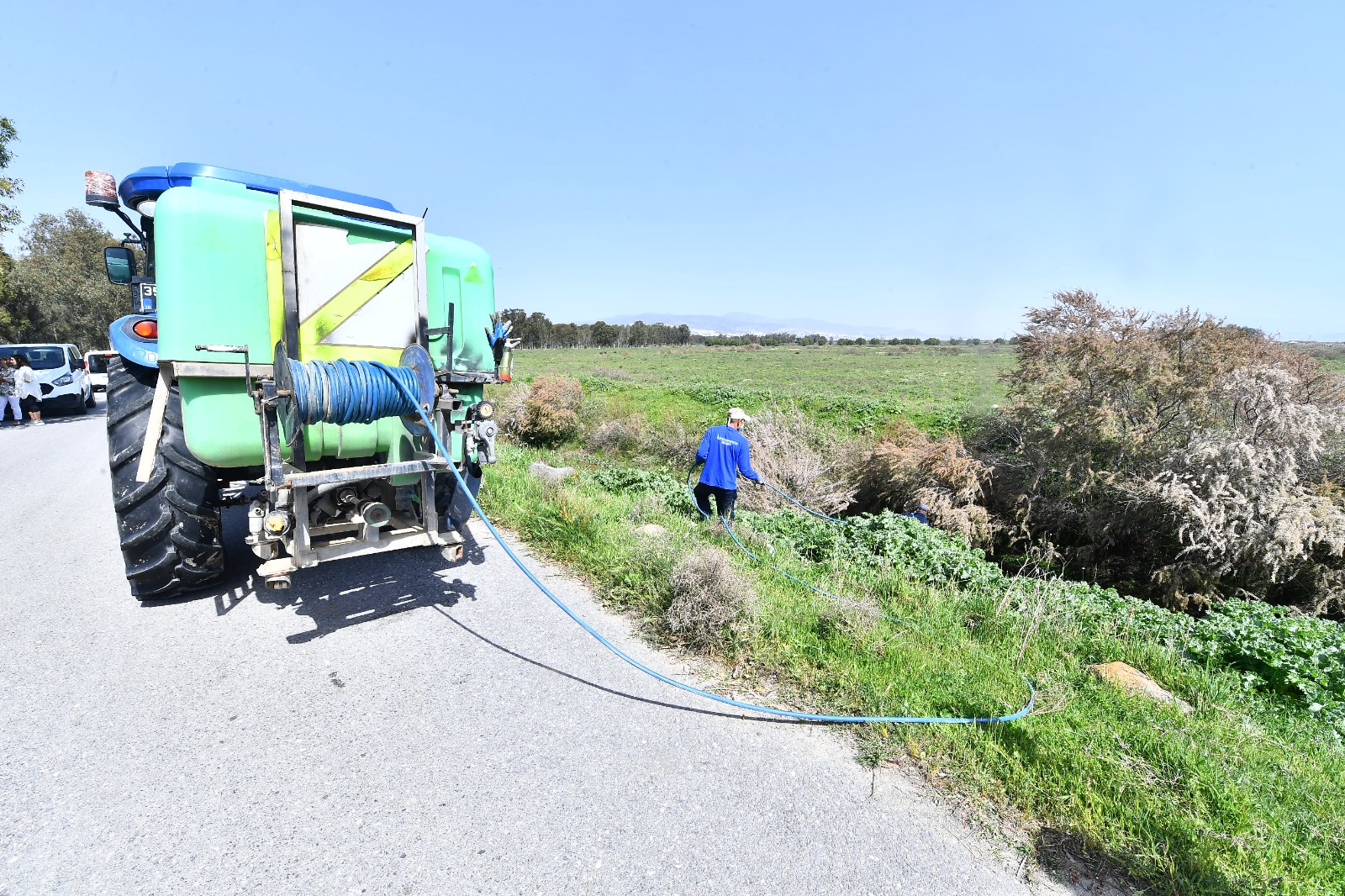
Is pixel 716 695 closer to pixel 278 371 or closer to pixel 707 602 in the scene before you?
pixel 707 602

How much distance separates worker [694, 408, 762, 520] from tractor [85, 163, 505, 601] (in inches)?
113

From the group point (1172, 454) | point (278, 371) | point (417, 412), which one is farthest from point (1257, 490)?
point (278, 371)

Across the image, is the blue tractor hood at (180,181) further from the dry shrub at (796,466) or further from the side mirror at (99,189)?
the dry shrub at (796,466)

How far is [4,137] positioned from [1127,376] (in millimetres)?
23720

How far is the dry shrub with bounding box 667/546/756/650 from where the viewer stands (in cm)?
400

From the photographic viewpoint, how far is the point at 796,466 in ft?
34.1

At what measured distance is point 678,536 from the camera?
18.0ft

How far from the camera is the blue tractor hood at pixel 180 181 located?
15.2 ft

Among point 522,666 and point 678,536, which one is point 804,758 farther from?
point 678,536

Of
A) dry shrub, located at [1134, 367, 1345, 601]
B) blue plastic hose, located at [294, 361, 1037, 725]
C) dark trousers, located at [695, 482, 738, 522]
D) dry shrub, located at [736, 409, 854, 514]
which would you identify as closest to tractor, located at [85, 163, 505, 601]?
blue plastic hose, located at [294, 361, 1037, 725]

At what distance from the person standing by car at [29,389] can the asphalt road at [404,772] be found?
1551 centimetres

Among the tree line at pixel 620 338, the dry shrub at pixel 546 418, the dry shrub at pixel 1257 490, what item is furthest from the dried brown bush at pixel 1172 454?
the tree line at pixel 620 338

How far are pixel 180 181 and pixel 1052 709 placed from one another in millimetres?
6807

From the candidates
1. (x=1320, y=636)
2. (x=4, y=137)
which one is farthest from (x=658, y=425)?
(x=4, y=137)
